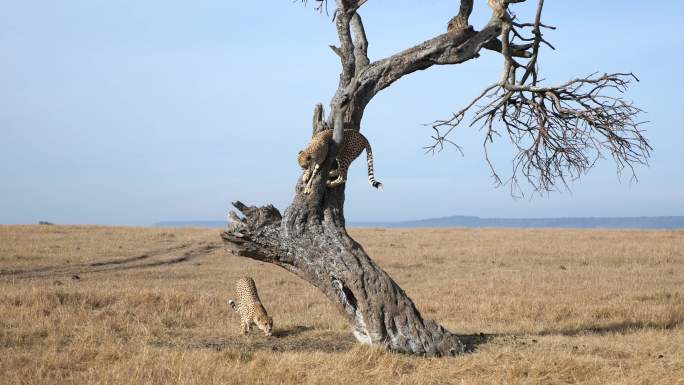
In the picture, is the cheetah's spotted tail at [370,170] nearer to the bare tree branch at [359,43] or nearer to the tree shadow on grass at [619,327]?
the bare tree branch at [359,43]

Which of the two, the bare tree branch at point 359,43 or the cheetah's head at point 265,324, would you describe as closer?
the bare tree branch at point 359,43

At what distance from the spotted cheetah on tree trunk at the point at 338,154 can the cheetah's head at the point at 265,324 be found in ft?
8.46

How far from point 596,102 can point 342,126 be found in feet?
12.1

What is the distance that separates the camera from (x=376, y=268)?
973 centimetres

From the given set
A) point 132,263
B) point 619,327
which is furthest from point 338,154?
point 132,263

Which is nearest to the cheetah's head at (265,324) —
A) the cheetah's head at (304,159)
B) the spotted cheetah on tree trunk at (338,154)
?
the spotted cheetah on tree trunk at (338,154)

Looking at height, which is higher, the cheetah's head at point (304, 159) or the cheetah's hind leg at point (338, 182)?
the cheetah's head at point (304, 159)

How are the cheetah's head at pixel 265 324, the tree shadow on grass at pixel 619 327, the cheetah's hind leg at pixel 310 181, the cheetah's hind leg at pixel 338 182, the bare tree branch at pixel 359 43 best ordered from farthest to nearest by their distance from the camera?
the tree shadow on grass at pixel 619 327 < the cheetah's head at pixel 265 324 < the bare tree branch at pixel 359 43 < the cheetah's hind leg at pixel 338 182 < the cheetah's hind leg at pixel 310 181

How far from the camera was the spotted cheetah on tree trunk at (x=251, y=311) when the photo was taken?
1136cm

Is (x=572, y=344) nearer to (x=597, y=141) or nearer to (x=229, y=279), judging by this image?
(x=597, y=141)

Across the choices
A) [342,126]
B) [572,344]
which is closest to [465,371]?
[572,344]

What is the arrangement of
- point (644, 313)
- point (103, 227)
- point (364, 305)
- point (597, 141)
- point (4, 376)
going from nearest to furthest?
point (4, 376)
point (364, 305)
point (597, 141)
point (644, 313)
point (103, 227)

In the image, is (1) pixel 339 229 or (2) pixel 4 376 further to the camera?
(1) pixel 339 229

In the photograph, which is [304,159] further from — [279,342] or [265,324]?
[265,324]
